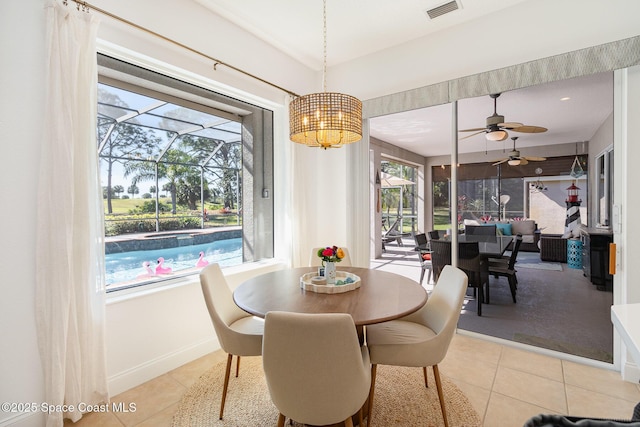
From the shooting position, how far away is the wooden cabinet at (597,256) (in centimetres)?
257

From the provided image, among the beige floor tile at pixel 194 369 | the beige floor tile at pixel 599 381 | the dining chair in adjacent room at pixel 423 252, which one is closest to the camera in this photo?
the beige floor tile at pixel 599 381

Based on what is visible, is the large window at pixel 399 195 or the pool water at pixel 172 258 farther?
the large window at pixel 399 195

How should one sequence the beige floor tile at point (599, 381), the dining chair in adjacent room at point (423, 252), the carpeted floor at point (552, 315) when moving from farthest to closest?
the dining chair in adjacent room at point (423, 252)
the carpeted floor at point (552, 315)
the beige floor tile at point (599, 381)

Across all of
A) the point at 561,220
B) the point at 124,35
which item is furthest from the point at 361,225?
the point at 124,35

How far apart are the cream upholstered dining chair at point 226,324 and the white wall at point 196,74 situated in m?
0.59

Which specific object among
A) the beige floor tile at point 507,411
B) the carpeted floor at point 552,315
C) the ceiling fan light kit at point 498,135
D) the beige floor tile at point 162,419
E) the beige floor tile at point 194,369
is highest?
the ceiling fan light kit at point 498,135

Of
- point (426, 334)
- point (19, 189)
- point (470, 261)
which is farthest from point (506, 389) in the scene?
point (19, 189)

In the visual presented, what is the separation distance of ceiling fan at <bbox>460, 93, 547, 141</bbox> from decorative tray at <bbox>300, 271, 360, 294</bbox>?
82.7 inches

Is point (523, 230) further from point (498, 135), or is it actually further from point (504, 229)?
point (498, 135)

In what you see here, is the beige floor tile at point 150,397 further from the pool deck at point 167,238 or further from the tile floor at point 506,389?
the pool deck at point 167,238

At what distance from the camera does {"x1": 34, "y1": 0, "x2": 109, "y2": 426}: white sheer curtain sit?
178 centimetres

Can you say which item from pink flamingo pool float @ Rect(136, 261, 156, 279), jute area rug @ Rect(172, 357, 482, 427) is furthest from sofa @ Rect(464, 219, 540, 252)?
pink flamingo pool float @ Rect(136, 261, 156, 279)

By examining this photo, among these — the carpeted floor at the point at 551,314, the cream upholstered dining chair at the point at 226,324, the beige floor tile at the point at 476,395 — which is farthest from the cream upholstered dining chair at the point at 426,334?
the carpeted floor at the point at 551,314

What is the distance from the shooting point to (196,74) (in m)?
2.67
